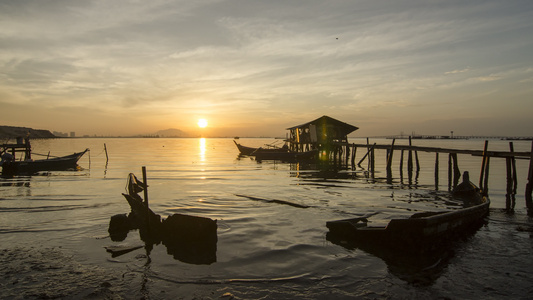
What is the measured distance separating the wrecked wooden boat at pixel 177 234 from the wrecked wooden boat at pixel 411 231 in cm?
331

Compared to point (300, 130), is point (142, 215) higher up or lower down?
lower down

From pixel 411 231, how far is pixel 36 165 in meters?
30.2

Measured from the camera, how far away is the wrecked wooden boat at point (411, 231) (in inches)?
291

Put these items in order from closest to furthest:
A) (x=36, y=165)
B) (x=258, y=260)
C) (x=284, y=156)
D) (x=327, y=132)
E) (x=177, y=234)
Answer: (x=258, y=260), (x=177, y=234), (x=36, y=165), (x=327, y=132), (x=284, y=156)

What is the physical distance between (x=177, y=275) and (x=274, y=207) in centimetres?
690

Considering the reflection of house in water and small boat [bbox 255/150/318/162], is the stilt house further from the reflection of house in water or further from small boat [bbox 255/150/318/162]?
small boat [bbox 255/150/318/162]

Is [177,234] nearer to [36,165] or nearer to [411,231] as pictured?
[411,231]

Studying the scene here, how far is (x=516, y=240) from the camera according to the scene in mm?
8562

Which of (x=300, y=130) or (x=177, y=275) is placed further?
(x=300, y=130)

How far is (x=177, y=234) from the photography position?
834 cm

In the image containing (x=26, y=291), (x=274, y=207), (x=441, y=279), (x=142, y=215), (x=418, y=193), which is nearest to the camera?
(x=26, y=291)

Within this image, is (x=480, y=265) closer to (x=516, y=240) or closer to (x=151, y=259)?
(x=516, y=240)

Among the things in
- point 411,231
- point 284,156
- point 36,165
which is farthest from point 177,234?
point 284,156

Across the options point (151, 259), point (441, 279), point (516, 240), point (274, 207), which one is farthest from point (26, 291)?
point (516, 240)
